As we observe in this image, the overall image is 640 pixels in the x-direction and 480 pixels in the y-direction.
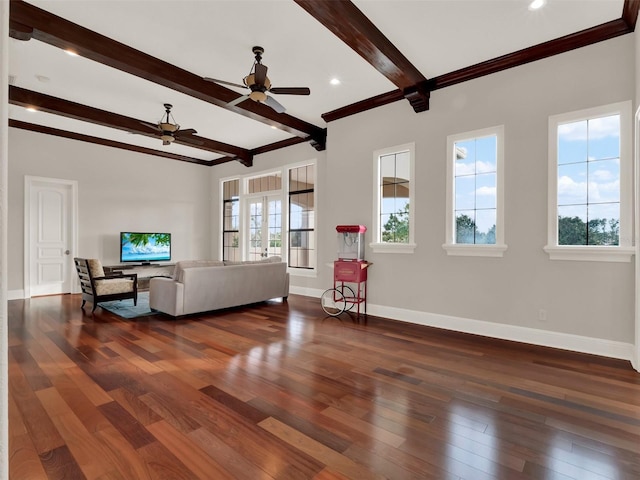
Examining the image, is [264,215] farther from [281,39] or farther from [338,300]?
[281,39]

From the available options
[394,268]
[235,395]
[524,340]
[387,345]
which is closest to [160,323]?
[235,395]

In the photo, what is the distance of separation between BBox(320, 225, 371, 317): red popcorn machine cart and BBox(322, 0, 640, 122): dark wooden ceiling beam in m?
2.09

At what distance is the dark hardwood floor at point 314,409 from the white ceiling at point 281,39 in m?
3.26

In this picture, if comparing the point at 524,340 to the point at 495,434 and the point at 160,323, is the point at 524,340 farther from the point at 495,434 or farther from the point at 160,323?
the point at 160,323

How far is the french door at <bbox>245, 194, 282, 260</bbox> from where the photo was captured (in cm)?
792

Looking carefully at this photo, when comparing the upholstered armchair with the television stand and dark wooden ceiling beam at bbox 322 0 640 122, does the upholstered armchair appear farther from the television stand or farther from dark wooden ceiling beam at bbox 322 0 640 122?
dark wooden ceiling beam at bbox 322 0 640 122

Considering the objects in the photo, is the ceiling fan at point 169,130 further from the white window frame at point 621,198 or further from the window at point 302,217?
the white window frame at point 621,198

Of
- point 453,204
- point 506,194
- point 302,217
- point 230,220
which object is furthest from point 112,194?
point 506,194

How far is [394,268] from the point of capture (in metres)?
5.09

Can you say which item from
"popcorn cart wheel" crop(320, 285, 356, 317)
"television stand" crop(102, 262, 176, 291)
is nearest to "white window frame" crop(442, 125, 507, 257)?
"popcorn cart wheel" crop(320, 285, 356, 317)

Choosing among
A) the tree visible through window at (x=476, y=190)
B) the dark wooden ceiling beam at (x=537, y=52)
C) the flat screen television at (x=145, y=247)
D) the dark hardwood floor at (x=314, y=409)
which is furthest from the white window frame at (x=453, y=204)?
the flat screen television at (x=145, y=247)

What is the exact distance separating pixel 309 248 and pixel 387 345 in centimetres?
368

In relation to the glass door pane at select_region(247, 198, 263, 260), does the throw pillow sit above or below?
below

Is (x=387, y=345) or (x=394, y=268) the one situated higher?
(x=394, y=268)
